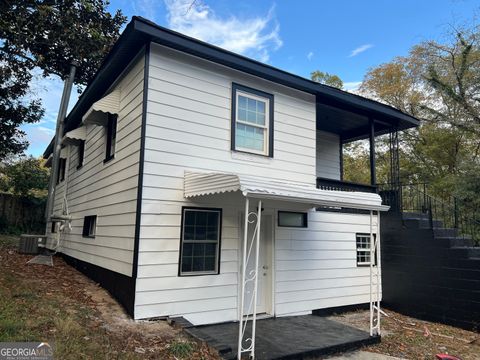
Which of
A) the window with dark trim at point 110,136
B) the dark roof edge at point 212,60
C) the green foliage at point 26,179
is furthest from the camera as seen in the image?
the green foliage at point 26,179

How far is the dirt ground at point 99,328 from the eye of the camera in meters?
4.49

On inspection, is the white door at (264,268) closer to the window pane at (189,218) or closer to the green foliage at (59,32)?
the window pane at (189,218)

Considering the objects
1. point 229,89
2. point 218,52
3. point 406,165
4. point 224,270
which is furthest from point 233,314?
point 406,165

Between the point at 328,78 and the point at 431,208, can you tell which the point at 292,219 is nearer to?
the point at 431,208

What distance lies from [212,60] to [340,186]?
4728 mm

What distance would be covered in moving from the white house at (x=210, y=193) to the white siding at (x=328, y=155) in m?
2.49

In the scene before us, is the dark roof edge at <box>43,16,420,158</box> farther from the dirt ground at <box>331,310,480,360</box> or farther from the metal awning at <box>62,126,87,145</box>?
the dirt ground at <box>331,310,480,360</box>

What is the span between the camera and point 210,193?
5.75 meters

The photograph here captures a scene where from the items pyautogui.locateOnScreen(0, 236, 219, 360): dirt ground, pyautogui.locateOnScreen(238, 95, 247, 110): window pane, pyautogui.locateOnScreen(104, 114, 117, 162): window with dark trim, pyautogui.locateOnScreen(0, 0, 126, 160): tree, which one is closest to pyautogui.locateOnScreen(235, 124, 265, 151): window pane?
pyautogui.locateOnScreen(238, 95, 247, 110): window pane

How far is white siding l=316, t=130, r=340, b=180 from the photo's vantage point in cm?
1211

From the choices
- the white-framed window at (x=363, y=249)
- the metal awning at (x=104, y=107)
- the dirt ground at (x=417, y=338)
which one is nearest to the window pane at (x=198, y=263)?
the dirt ground at (x=417, y=338)

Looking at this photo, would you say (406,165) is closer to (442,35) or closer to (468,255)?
(442,35)

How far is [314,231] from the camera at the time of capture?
333 inches

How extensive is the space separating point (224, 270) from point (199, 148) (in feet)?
8.10
